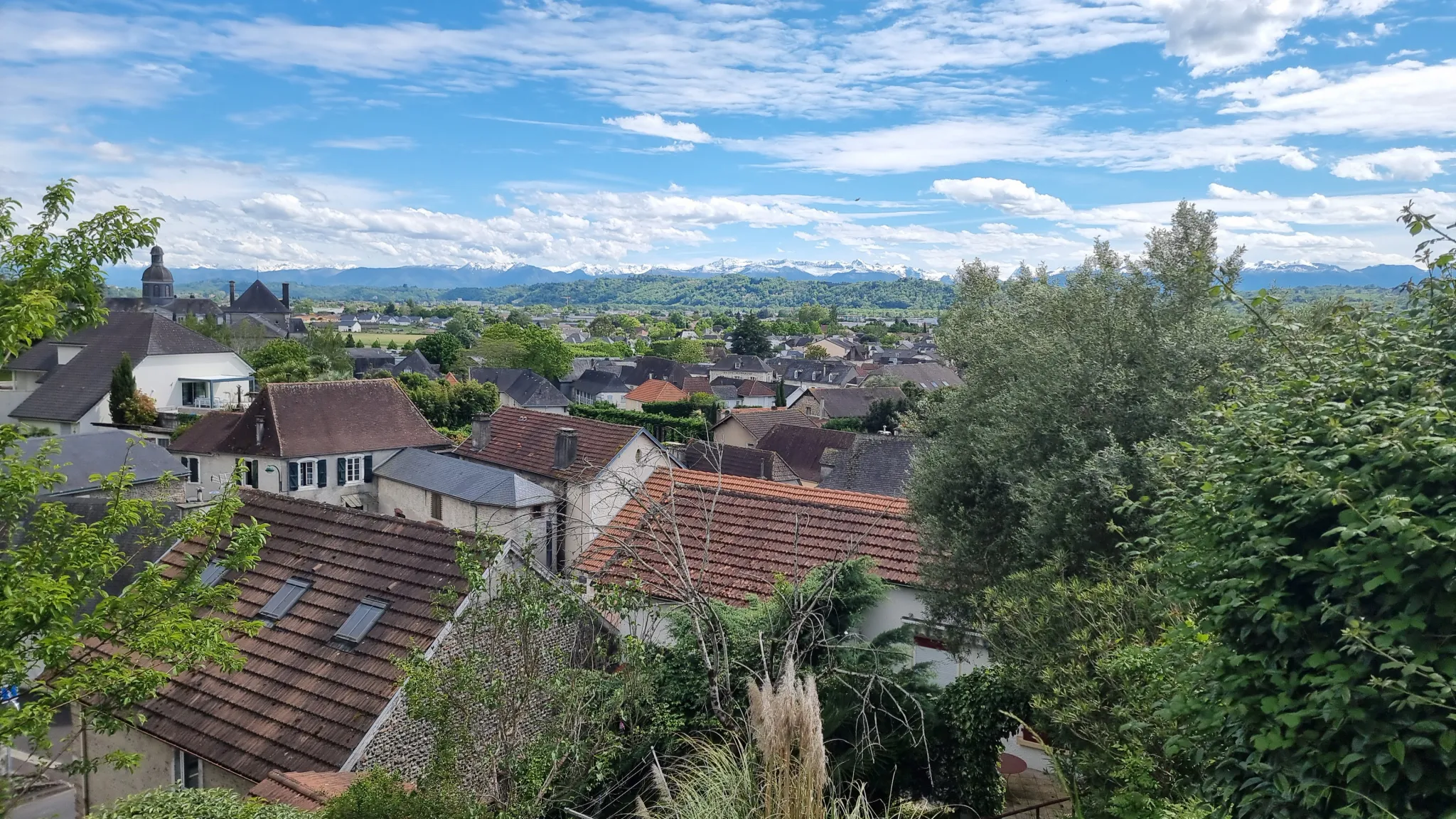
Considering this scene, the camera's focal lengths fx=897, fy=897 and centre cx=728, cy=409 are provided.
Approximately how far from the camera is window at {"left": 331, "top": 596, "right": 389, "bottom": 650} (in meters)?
11.4

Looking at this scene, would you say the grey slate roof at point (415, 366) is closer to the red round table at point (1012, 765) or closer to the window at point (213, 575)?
the window at point (213, 575)

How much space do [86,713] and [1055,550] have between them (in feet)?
30.1

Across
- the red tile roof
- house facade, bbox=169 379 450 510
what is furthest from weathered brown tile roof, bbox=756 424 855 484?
the red tile roof

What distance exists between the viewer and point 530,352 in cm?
8319

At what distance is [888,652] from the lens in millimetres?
9414

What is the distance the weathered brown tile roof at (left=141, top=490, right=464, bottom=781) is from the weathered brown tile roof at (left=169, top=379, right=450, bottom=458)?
19.3 meters

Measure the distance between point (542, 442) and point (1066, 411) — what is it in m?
19.6

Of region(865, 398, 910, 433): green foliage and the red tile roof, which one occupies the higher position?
region(865, 398, 910, 433): green foliage

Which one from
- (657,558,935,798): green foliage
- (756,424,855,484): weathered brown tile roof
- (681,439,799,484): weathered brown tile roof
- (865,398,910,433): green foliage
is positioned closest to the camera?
(657,558,935,798): green foliage

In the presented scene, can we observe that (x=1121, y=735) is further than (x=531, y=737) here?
No

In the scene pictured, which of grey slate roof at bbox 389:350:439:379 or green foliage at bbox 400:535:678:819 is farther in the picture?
grey slate roof at bbox 389:350:439:379

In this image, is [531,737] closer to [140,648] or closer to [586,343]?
[140,648]

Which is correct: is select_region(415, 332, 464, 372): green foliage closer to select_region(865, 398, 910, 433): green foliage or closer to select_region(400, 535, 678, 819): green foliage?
select_region(865, 398, 910, 433): green foliage

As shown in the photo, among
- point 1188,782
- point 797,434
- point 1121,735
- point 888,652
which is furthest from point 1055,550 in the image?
point 797,434
